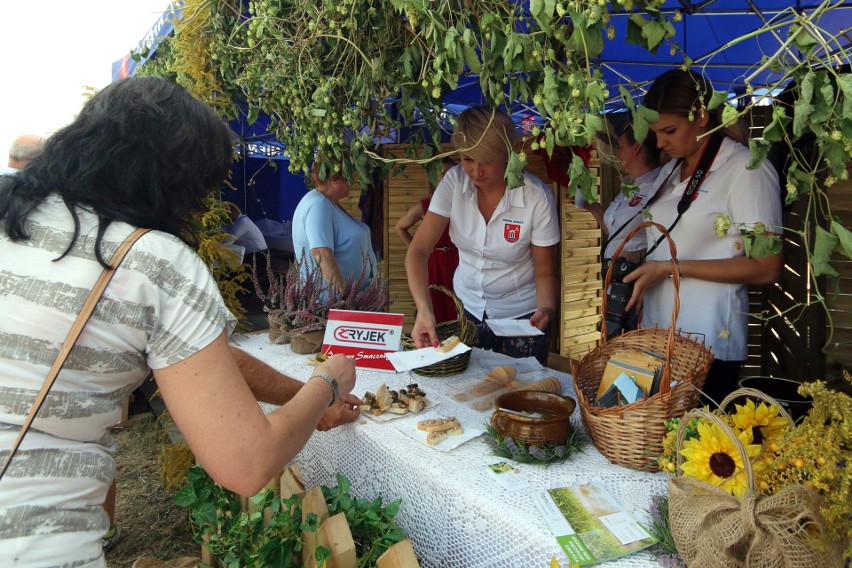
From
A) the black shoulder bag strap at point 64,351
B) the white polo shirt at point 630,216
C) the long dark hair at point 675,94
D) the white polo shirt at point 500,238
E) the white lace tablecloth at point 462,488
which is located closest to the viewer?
the black shoulder bag strap at point 64,351

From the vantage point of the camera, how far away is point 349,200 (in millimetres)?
6344

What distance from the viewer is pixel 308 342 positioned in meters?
2.55

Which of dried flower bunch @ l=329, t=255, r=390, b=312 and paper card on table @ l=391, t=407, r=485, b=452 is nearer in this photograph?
paper card on table @ l=391, t=407, r=485, b=452

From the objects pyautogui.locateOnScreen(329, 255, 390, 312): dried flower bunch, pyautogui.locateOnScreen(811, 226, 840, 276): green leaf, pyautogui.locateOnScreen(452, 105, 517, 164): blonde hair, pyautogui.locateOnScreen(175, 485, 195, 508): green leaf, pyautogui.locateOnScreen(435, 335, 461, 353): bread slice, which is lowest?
pyautogui.locateOnScreen(175, 485, 195, 508): green leaf

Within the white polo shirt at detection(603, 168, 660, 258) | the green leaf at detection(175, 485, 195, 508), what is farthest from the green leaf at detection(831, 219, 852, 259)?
the green leaf at detection(175, 485, 195, 508)

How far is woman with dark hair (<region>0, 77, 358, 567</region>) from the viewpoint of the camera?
98 centimetres

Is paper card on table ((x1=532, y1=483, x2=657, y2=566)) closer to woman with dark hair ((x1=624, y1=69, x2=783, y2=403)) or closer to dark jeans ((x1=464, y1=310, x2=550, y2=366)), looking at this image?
woman with dark hair ((x1=624, y1=69, x2=783, y2=403))

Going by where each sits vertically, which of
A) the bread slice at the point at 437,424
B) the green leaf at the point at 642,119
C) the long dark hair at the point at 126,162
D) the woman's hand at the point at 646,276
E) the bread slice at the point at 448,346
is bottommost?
Result: the bread slice at the point at 437,424

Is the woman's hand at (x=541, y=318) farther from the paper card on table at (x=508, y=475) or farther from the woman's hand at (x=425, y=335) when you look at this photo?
the paper card on table at (x=508, y=475)

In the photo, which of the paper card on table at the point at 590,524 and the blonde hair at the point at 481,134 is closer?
the paper card on table at the point at 590,524

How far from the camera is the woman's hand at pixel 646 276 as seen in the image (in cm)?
209

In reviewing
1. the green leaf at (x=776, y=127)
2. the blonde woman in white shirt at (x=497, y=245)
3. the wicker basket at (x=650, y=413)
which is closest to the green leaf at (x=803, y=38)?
the green leaf at (x=776, y=127)

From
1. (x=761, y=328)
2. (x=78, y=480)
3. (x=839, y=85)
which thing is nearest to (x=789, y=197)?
(x=839, y=85)

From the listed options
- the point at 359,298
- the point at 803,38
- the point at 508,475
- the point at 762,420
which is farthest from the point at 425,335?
the point at 803,38
